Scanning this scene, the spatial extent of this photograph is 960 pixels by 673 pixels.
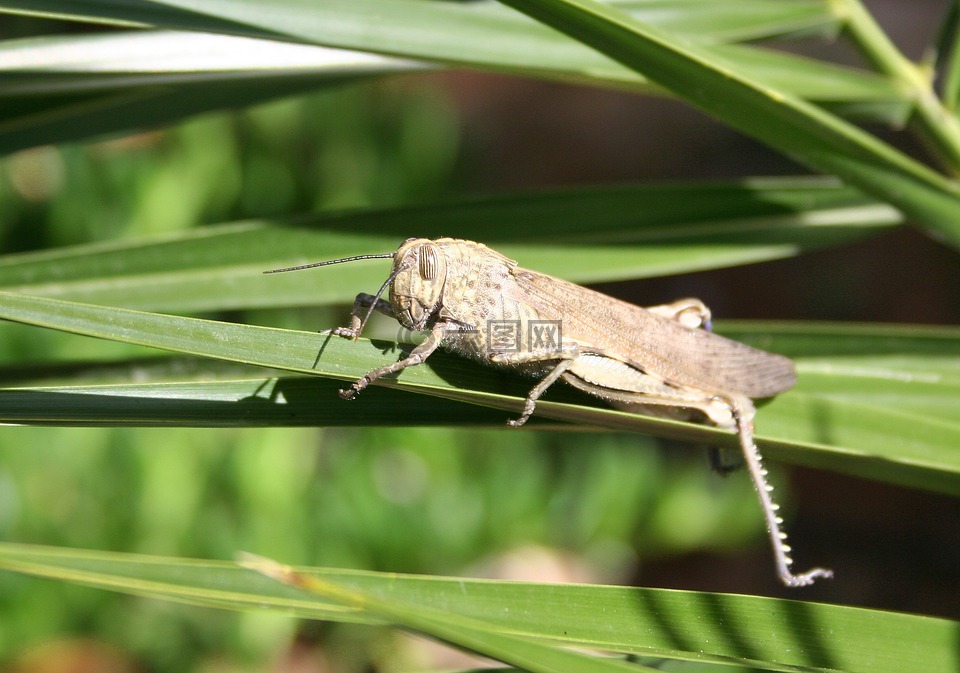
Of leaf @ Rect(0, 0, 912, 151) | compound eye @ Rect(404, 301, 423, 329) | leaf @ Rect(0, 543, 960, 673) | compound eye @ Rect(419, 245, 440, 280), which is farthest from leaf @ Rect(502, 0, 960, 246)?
leaf @ Rect(0, 543, 960, 673)

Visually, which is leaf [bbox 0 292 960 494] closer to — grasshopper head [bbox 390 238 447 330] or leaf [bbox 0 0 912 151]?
grasshopper head [bbox 390 238 447 330]

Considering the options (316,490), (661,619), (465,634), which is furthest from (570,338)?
(316,490)

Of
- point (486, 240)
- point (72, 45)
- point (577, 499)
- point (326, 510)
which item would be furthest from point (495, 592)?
point (577, 499)

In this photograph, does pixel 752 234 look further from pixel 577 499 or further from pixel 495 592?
pixel 577 499

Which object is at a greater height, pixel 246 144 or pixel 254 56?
pixel 246 144

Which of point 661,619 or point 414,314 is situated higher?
point 414,314

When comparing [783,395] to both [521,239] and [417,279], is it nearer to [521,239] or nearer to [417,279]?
[521,239]
